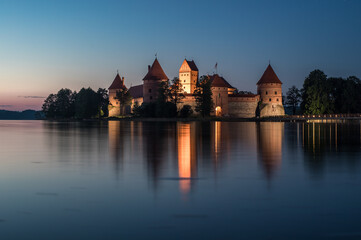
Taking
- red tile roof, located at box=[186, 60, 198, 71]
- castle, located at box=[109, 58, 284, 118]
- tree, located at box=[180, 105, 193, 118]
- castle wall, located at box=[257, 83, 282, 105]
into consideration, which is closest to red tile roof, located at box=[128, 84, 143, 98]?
castle, located at box=[109, 58, 284, 118]

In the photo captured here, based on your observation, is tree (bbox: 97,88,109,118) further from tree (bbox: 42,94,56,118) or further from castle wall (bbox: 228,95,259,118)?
castle wall (bbox: 228,95,259,118)

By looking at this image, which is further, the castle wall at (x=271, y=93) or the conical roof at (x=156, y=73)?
the conical roof at (x=156, y=73)

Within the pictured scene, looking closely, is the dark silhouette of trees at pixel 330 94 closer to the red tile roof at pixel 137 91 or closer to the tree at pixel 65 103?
the red tile roof at pixel 137 91

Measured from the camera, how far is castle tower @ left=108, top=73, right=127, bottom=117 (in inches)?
3597

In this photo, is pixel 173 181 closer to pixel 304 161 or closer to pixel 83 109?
pixel 304 161

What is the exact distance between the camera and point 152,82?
82.4m

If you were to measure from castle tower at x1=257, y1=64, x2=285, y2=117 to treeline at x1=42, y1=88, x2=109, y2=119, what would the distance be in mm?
39617

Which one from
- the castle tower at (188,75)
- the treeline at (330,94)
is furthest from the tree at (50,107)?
the treeline at (330,94)

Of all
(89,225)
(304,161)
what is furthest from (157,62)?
(89,225)

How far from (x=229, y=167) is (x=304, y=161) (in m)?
2.44

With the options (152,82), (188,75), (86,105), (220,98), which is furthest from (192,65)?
(86,105)

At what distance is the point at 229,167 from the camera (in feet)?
29.9

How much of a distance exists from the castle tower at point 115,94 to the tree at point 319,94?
46.2 m

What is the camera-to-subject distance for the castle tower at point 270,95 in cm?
7746
